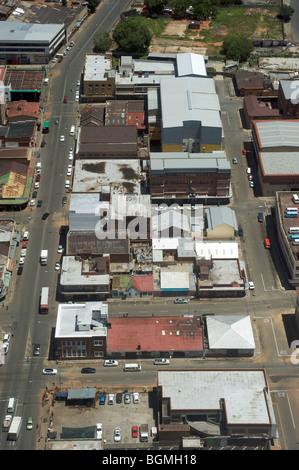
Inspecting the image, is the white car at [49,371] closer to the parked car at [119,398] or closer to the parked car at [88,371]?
the parked car at [88,371]

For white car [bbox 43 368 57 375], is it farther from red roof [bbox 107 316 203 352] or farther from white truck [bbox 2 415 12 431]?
white truck [bbox 2 415 12 431]

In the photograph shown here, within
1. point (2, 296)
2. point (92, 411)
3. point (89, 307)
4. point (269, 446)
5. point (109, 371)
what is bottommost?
point (269, 446)

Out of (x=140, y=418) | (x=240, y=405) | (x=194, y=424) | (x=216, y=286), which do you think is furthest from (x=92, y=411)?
(x=216, y=286)

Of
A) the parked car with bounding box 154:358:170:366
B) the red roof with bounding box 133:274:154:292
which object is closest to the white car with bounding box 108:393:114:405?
the parked car with bounding box 154:358:170:366

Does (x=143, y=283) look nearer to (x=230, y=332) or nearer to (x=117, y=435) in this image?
(x=230, y=332)

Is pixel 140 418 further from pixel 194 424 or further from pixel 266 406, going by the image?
pixel 266 406

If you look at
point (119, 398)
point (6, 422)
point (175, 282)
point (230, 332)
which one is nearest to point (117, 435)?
point (119, 398)
